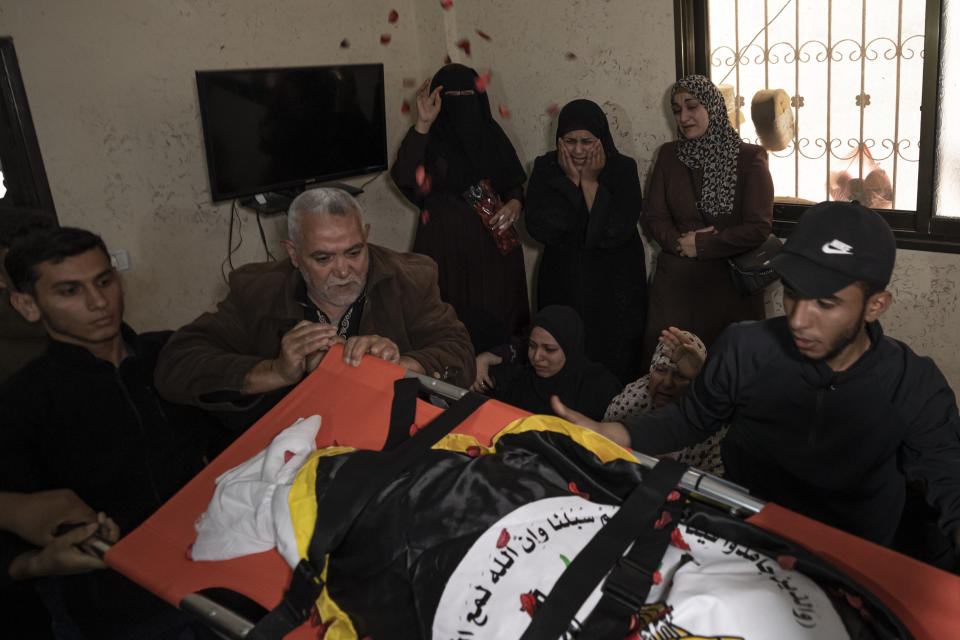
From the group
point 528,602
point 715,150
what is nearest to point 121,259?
point 715,150

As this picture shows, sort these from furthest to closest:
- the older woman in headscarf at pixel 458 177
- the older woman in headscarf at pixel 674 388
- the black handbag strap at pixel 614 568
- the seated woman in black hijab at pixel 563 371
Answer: the older woman in headscarf at pixel 458 177 < the seated woman in black hijab at pixel 563 371 < the older woman in headscarf at pixel 674 388 < the black handbag strap at pixel 614 568

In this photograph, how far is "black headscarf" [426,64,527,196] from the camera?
158 inches

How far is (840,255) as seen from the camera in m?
1.60

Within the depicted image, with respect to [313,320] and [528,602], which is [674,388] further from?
[528,602]

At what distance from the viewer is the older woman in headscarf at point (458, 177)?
3992 mm

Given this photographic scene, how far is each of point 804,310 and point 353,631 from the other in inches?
46.0

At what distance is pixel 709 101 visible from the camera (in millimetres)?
3426

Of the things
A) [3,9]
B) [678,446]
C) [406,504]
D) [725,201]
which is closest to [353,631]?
[406,504]

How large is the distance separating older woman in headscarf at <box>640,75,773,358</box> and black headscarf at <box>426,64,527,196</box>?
0.91 metres

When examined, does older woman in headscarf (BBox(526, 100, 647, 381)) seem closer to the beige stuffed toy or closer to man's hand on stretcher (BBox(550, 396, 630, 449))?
the beige stuffed toy

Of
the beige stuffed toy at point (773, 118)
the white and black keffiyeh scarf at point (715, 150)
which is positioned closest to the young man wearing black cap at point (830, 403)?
the white and black keffiyeh scarf at point (715, 150)

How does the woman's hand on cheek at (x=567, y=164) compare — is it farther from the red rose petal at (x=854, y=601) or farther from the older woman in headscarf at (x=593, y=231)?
the red rose petal at (x=854, y=601)

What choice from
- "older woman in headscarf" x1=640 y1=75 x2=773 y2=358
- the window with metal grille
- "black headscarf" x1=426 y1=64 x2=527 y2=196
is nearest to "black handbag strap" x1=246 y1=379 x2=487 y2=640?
"older woman in headscarf" x1=640 y1=75 x2=773 y2=358

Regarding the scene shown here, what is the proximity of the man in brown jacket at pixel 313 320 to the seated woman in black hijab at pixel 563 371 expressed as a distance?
1.85ft
